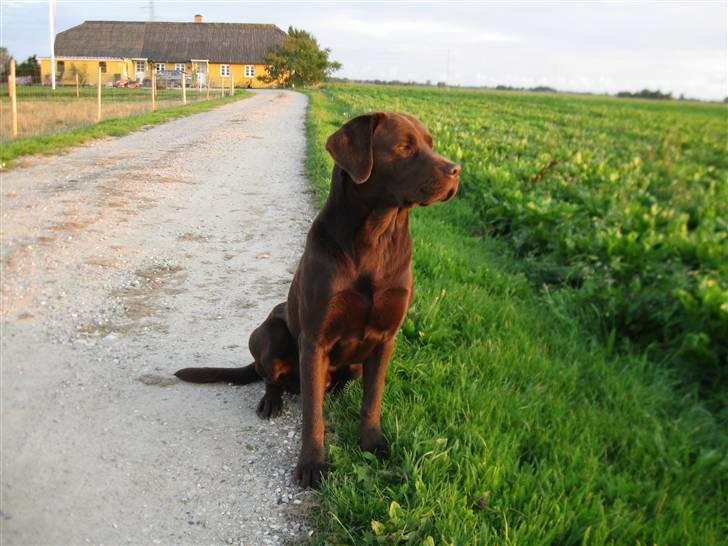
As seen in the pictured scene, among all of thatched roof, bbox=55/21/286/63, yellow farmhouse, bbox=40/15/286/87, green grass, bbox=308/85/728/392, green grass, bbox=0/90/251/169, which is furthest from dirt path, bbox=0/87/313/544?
thatched roof, bbox=55/21/286/63

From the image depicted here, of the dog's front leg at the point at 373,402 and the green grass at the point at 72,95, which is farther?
the green grass at the point at 72,95

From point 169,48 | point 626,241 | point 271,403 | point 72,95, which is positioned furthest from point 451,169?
point 169,48

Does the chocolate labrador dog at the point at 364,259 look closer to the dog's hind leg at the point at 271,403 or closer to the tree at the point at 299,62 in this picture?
the dog's hind leg at the point at 271,403

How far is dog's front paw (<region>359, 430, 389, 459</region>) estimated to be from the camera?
9.96ft

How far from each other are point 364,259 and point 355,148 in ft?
1.53

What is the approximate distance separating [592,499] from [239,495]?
5.01ft

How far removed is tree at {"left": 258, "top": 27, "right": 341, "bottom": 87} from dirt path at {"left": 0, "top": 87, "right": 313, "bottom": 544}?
61946 mm

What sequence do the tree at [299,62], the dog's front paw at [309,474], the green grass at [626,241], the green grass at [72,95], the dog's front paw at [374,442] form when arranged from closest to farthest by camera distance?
the dog's front paw at [309,474], the dog's front paw at [374,442], the green grass at [626,241], the green grass at [72,95], the tree at [299,62]

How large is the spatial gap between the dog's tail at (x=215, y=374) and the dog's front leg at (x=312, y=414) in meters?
0.88

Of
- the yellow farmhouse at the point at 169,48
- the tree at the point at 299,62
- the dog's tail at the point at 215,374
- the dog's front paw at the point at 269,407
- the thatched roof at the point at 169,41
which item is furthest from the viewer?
the thatched roof at the point at 169,41

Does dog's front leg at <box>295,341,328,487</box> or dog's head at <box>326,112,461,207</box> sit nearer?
dog's head at <box>326,112,461,207</box>

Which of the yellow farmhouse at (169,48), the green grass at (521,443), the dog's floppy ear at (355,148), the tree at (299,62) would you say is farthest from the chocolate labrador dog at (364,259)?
the yellow farmhouse at (169,48)

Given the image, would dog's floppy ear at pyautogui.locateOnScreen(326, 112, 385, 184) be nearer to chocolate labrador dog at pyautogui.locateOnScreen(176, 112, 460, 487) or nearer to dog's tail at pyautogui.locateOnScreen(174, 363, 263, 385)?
chocolate labrador dog at pyautogui.locateOnScreen(176, 112, 460, 487)

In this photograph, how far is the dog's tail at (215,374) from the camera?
3732 mm
